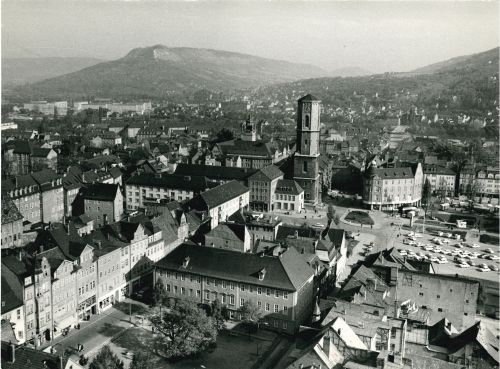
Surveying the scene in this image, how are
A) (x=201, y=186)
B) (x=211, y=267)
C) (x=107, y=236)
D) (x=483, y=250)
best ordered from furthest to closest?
1. (x=201, y=186)
2. (x=483, y=250)
3. (x=107, y=236)
4. (x=211, y=267)

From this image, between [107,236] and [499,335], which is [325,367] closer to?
[499,335]

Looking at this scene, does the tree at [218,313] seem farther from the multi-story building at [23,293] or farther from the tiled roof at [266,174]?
the tiled roof at [266,174]

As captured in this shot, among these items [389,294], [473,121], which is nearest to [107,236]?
[389,294]

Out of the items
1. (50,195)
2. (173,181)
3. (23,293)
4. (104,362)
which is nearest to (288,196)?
(173,181)

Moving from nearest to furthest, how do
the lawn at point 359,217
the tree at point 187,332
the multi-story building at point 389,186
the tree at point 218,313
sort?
the tree at point 187,332 → the tree at point 218,313 → the lawn at point 359,217 → the multi-story building at point 389,186

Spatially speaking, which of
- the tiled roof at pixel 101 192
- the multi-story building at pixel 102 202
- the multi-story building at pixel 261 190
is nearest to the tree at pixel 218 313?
the multi-story building at pixel 102 202

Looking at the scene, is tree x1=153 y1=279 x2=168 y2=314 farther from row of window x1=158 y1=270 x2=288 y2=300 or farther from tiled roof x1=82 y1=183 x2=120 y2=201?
tiled roof x1=82 y1=183 x2=120 y2=201

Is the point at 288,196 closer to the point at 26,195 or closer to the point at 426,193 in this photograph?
the point at 426,193
